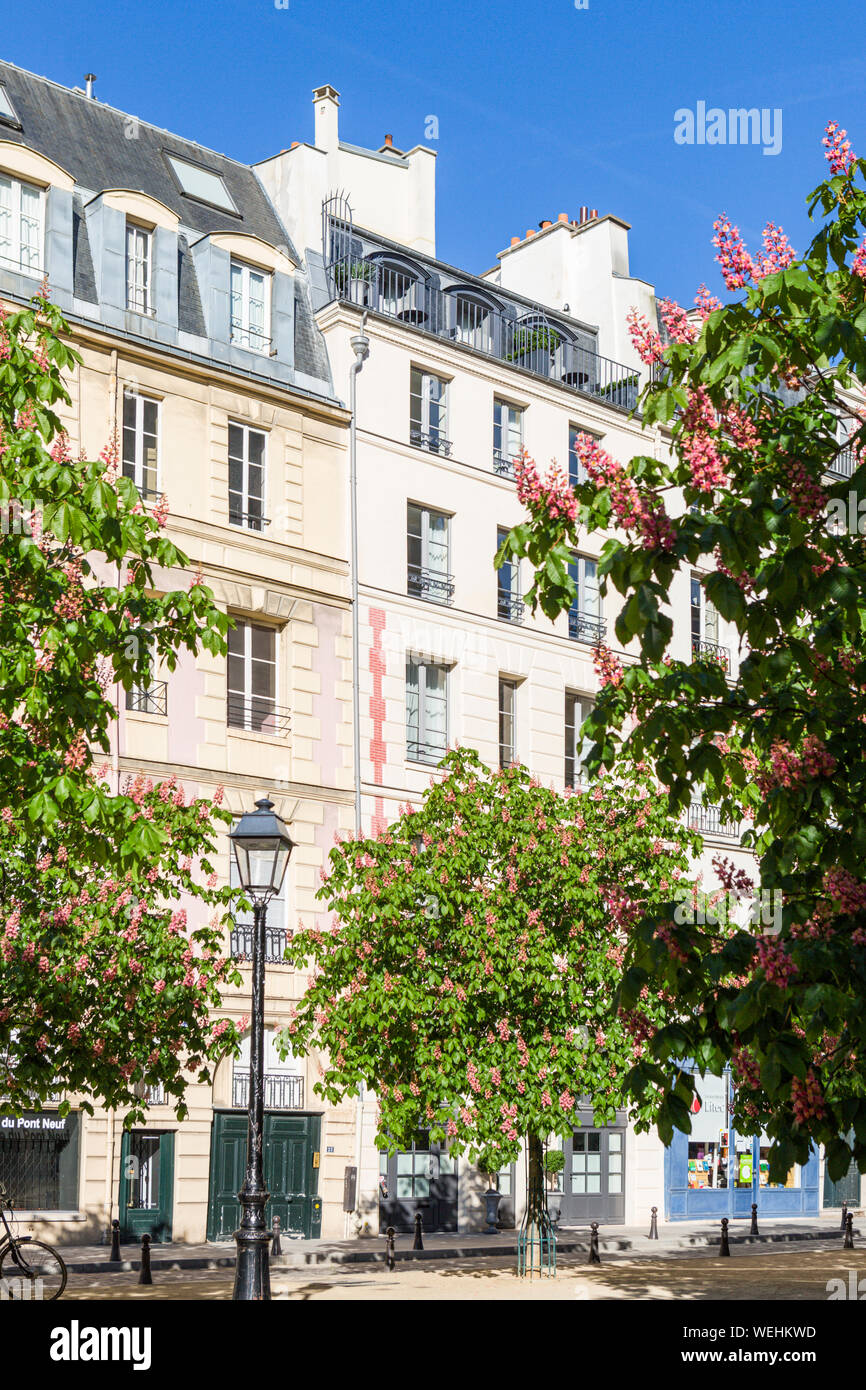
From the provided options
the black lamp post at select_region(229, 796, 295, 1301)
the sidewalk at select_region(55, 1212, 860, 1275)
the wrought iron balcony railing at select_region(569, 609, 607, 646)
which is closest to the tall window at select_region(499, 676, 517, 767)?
the wrought iron balcony railing at select_region(569, 609, 607, 646)

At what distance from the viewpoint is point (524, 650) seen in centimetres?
3581

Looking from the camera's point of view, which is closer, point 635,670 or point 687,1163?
point 635,670

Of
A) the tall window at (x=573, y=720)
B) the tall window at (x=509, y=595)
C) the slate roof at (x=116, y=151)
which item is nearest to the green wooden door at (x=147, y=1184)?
the tall window at (x=573, y=720)

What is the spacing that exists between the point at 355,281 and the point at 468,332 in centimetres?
433

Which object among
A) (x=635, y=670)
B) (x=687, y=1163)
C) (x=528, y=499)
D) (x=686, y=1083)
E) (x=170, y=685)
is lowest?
(x=687, y=1163)

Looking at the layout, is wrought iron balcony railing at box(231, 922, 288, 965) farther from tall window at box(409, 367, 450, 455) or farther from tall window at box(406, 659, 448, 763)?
tall window at box(409, 367, 450, 455)

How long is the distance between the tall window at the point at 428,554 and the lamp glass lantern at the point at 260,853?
18.6 meters

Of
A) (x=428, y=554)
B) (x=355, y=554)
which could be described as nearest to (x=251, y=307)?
(x=355, y=554)

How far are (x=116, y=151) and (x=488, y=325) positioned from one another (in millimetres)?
9245

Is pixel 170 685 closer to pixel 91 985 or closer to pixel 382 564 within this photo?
pixel 382 564

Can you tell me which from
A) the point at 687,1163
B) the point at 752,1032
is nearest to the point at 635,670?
the point at 752,1032

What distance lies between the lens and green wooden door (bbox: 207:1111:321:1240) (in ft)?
94.0

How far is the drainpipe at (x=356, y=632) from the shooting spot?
30.5 metres

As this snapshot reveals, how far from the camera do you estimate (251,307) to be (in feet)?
106
